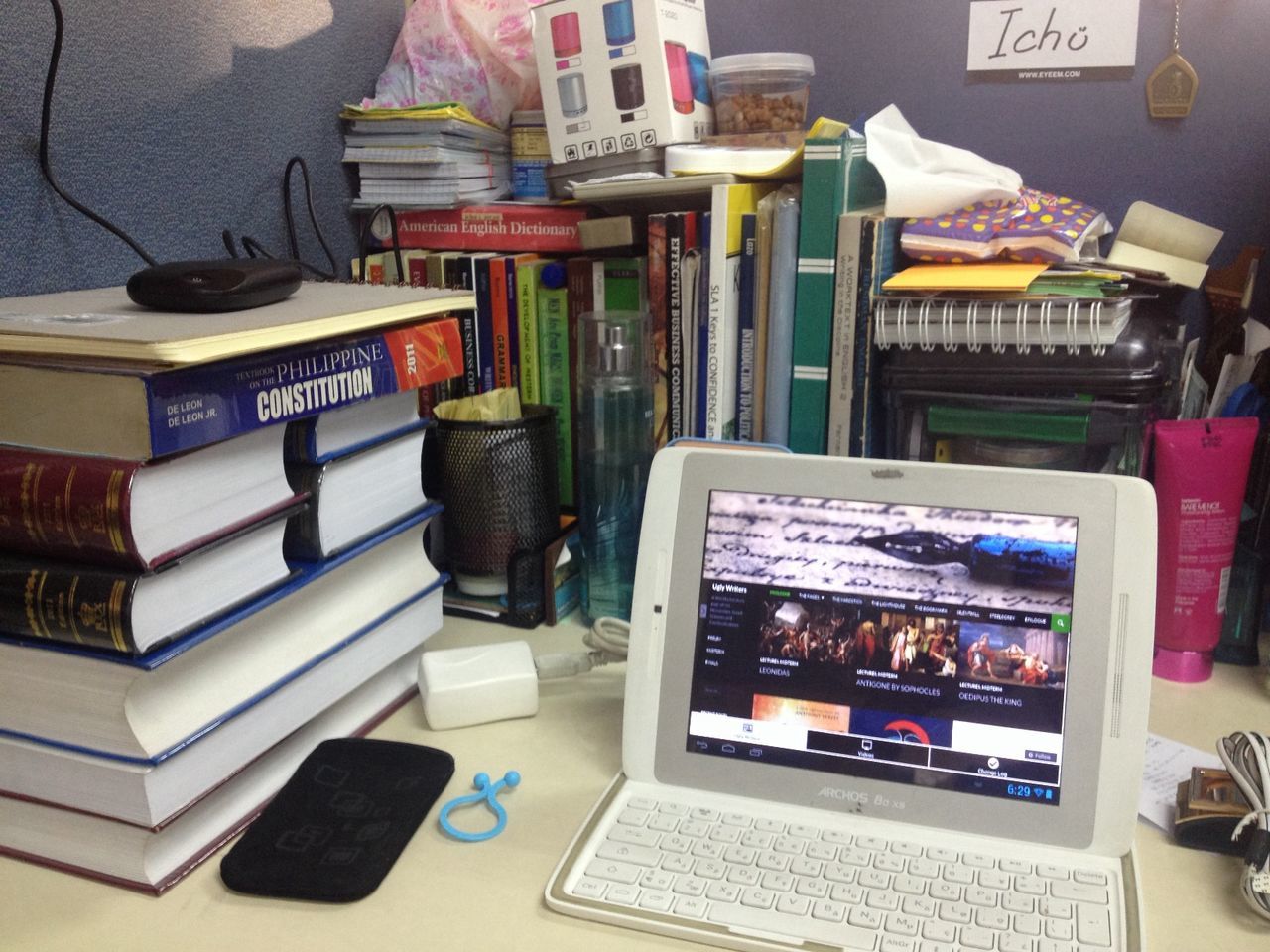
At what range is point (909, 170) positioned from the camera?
881 mm

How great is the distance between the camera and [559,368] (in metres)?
0.99

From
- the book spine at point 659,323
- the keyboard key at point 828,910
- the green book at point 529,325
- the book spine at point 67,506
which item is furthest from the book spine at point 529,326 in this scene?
the keyboard key at point 828,910

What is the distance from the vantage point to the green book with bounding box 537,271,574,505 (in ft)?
3.20

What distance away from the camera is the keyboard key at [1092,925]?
1.70ft

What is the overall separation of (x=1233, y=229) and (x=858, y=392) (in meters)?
0.42

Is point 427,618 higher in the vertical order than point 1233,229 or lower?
lower

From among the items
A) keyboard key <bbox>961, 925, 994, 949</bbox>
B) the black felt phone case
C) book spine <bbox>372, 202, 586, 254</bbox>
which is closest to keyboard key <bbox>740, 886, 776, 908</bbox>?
keyboard key <bbox>961, 925, 994, 949</bbox>

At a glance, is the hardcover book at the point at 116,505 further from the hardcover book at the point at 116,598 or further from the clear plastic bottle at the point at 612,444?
the clear plastic bottle at the point at 612,444

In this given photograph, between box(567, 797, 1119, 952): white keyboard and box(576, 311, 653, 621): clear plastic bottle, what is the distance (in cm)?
33

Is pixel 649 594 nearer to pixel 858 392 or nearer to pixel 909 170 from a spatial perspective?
pixel 858 392

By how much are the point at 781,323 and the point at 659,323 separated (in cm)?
11

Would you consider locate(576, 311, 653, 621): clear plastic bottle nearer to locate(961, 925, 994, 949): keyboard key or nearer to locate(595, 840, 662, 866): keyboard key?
locate(595, 840, 662, 866): keyboard key

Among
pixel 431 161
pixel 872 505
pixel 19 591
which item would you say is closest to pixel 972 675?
pixel 872 505

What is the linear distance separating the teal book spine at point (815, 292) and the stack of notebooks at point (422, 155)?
367mm
